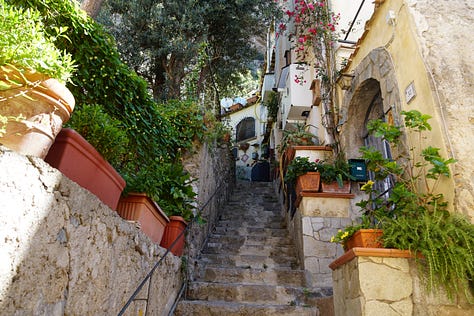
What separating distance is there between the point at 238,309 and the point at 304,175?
2069 mm

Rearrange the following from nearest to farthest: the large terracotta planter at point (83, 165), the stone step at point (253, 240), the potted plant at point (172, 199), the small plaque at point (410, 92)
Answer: the large terracotta planter at point (83, 165)
the small plaque at point (410, 92)
the potted plant at point (172, 199)
the stone step at point (253, 240)

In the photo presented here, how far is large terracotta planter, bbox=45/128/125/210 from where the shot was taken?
5.79 feet

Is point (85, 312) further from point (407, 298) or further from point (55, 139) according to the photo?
point (407, 298)

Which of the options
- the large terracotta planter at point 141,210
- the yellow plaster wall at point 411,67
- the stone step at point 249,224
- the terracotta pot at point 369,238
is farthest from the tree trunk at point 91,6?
the stone step at point 249,224

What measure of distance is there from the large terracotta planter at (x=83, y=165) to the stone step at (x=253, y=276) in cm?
240

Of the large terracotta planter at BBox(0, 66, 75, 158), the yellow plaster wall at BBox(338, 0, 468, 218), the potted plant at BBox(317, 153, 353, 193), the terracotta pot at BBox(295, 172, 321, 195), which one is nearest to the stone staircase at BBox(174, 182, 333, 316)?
the terracotta pot at BBox(295, 172, 321, 195)

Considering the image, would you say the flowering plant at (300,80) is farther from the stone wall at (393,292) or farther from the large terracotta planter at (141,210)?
the stone wall at (393,292)

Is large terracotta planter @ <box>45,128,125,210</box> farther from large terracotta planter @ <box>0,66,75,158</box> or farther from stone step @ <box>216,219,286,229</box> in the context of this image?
stone step @ <box>216,219,286,229</box>

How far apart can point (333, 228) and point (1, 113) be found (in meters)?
4.06

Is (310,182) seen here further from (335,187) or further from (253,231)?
(253,231)

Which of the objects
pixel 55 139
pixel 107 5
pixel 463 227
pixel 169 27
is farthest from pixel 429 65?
pixel 107 5

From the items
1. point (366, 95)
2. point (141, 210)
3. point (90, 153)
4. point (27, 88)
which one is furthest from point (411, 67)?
point (27, 88)

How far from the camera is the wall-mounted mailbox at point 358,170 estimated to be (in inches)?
187

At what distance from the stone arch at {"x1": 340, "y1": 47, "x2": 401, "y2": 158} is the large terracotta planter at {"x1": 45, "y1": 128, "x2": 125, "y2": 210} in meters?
2.72
